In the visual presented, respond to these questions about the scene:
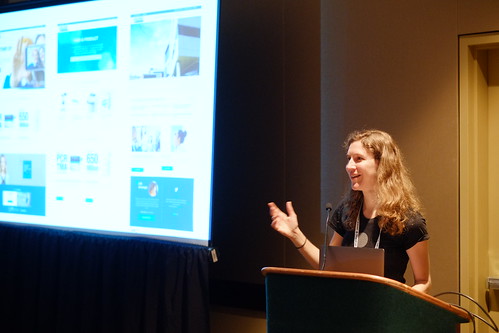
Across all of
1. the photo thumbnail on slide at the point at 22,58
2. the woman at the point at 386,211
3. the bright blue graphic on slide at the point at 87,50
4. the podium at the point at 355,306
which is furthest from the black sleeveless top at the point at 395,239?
the photo thumbnail on slide at the point at 22,58

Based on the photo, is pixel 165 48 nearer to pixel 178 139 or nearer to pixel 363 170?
pixel 178 139

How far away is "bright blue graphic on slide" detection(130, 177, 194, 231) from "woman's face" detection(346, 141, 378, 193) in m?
1.17

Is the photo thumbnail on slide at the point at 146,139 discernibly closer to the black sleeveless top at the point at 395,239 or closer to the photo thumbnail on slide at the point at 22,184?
the photo thumbnail on slide at the point at 22,184

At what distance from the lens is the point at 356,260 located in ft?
6.98

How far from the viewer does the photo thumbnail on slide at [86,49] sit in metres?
3.68

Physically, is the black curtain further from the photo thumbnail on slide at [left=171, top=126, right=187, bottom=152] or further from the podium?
the podium

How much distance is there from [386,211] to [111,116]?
191 cm

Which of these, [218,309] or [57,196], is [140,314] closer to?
[218,309]

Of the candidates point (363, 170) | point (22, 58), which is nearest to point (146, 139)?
point (22, 58)

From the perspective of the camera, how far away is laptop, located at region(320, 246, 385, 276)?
6.84 feet

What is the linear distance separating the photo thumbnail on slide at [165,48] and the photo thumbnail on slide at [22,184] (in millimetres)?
955

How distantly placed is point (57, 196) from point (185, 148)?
101 centimetres

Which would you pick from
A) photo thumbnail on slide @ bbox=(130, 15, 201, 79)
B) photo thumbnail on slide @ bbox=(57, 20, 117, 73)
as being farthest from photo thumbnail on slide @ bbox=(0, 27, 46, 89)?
photo thumbnail on slide @ bbox=(130, 15, 201, 79)

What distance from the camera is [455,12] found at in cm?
299
